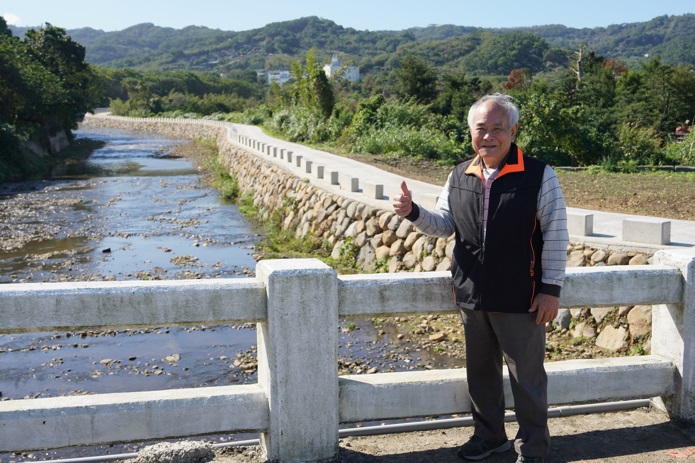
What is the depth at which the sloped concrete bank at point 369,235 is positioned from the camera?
27.8 ft

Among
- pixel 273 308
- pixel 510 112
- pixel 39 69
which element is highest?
pixel 39 69

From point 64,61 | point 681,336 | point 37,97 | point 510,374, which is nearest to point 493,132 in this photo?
point 510,374

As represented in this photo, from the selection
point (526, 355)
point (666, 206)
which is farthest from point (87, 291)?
point (666, 206)

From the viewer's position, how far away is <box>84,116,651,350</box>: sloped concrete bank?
8.48 m

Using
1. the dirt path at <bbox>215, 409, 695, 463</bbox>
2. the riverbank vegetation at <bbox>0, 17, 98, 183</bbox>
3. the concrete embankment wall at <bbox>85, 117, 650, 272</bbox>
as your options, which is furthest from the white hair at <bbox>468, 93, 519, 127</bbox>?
the riverbank vegetation at <bbox>0, 17, 98, 183</bbox>

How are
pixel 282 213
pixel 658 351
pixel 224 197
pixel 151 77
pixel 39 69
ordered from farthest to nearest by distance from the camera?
pixel 151 77 → pixel 39 69 → pixel 224 197 → pixel 282 213 → pixel 658 351

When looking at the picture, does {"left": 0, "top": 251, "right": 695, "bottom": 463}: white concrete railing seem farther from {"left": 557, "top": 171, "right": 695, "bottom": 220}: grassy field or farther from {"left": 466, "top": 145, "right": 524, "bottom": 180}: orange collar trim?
{"left": 557, "top": 171, "right": 695, "bottom": 220}: grassy field

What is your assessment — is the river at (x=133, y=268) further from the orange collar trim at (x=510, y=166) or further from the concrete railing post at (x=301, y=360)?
the orange collar trim at (x=510, y=166)

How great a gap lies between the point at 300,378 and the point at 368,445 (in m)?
0.65

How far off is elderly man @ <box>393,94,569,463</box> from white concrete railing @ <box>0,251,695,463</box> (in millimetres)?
258

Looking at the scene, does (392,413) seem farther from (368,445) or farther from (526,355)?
(526,355)

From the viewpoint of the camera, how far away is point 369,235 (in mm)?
13391

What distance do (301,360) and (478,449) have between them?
3.45ft

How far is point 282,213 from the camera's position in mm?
18594
